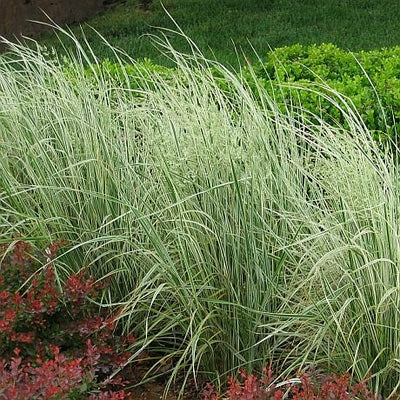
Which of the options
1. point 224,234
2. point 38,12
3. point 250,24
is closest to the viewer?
point 224,234

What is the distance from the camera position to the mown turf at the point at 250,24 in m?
9.30

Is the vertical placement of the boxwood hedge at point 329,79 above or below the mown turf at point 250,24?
above

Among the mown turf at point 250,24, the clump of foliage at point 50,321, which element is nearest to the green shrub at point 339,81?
the clump of foliage at point 50,321

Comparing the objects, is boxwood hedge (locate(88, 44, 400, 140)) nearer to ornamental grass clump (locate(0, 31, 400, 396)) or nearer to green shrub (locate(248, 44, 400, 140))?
green shrub (locate(248, 44, 400, 140))

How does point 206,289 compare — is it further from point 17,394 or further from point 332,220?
point 17,394

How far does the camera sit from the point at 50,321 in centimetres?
327

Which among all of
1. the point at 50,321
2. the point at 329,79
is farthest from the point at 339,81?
the point at 50,321

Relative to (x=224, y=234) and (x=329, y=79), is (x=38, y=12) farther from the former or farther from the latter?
(x=224, y=234)

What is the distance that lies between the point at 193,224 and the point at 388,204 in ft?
2.50

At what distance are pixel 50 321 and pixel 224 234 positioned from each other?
753mm

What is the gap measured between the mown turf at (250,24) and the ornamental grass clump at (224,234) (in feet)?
16.1

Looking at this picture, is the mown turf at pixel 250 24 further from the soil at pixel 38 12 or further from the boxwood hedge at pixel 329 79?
the boxwood hedge at pixel 329 79

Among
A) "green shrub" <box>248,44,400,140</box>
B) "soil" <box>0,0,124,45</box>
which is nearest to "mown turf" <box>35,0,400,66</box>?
"soil" <box>0,0,124,45</box>

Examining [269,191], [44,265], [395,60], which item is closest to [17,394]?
[44,265]
